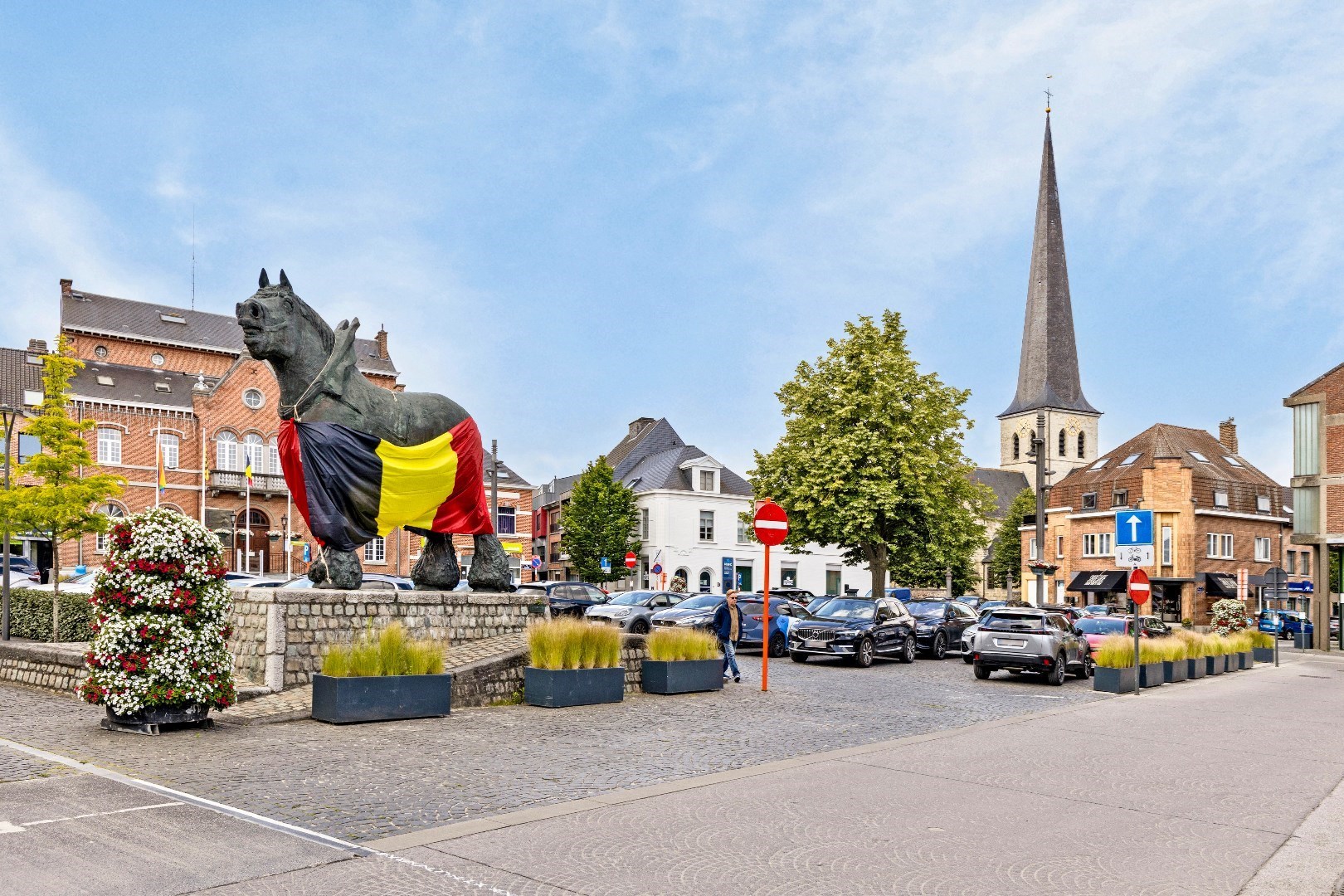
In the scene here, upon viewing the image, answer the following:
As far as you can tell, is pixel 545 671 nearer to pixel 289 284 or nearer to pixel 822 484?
pixel 289 284

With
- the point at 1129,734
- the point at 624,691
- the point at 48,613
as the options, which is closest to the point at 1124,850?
the point at 1129,734

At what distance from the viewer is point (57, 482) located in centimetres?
2208

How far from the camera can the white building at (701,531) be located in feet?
216

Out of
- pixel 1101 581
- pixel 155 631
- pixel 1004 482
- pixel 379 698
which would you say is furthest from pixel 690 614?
pixel 1004 482

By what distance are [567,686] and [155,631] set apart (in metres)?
5.31

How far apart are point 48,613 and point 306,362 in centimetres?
873

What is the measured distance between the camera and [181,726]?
1104cm

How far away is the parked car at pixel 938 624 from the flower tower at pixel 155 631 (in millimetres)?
19781

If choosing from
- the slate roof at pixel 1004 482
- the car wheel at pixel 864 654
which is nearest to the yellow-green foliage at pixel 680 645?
the car wheel at pixel 864 654

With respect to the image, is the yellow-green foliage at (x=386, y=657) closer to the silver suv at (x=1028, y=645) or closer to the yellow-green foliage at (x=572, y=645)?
the yellow-green foliage at (x=572, y=645)

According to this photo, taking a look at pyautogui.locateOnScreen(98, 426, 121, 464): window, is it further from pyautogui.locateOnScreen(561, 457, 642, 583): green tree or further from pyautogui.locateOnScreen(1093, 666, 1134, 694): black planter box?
pyautogui.locateOnScreen(1093, 666, 1134, 694): black planter box

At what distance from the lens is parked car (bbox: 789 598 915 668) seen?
2430 cm

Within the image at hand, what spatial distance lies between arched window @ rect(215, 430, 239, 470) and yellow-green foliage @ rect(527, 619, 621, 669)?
4967cm

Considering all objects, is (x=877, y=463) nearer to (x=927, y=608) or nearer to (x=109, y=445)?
(x=927, y=608)
